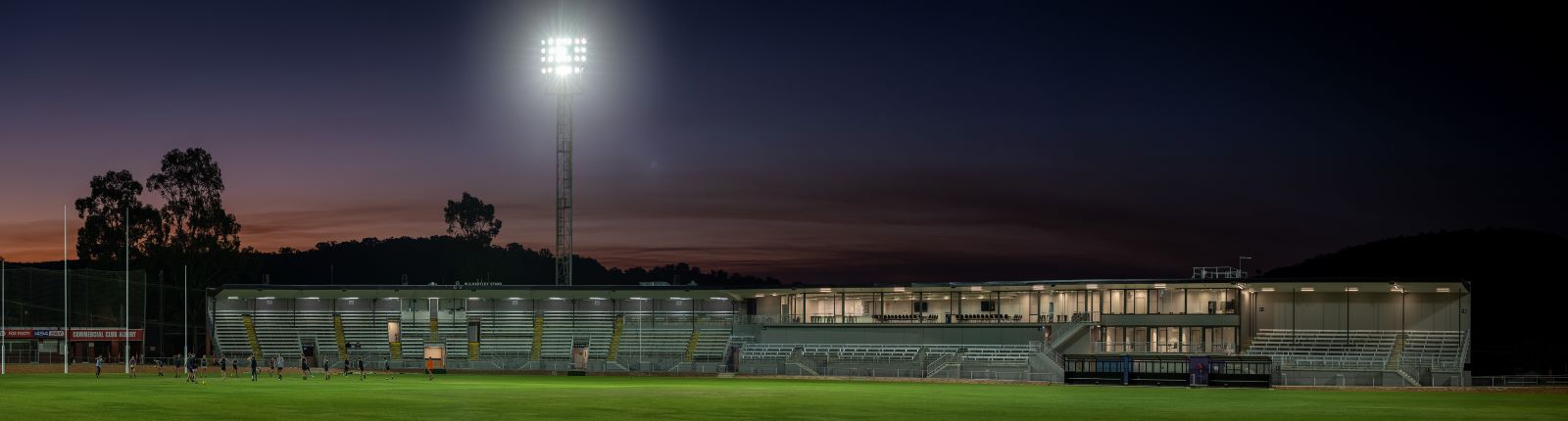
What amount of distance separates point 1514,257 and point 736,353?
102 m

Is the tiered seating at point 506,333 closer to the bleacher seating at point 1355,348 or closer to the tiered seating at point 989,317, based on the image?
the tiered seating at point 989,317

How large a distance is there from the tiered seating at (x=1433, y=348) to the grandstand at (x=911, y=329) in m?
0.10

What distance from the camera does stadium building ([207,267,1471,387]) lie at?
6612cm

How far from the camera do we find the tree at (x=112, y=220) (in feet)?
311

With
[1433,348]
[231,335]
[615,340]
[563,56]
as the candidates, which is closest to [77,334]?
[231,335]

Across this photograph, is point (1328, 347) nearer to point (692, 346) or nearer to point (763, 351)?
point (763, 351)

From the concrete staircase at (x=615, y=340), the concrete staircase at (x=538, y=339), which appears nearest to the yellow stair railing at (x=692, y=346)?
the concrete staircase at (x=615, y=340)

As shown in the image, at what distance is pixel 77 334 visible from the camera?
7594 cm

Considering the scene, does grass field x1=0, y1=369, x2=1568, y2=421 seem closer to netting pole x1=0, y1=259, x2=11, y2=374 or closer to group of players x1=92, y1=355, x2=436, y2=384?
group of players x1=92, y1=355, x2=436, y2=384

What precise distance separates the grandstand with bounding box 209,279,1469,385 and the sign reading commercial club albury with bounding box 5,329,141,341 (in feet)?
18.8

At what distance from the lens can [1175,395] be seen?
1843 inches

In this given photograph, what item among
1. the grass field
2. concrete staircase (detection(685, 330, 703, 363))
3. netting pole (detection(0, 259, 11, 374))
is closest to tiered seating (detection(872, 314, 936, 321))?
concrete staircase (detection(685, 330, 703, 363))

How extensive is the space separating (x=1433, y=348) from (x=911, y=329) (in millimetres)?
26761

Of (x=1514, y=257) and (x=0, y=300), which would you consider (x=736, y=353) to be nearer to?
(x=0, y=300)
